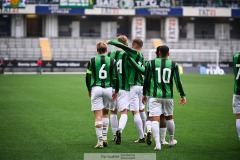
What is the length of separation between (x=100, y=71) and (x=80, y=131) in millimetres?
3137

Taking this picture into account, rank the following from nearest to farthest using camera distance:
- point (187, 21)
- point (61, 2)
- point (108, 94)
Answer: point (108, 94) → point (61, 2) → point (187, 21)

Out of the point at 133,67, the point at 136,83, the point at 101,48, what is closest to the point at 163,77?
the point at 133,67

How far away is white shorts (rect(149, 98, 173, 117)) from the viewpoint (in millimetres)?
12055

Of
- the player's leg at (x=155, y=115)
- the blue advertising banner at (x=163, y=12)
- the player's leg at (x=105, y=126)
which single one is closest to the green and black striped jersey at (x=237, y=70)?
the player's leg at (x=155, y=115)

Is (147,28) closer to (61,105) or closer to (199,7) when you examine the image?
(199,7)

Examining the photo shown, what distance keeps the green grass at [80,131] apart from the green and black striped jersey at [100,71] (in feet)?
4.58

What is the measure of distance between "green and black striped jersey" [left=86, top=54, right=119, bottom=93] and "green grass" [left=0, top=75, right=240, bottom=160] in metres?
1.40

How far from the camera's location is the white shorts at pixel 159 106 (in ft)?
39.5

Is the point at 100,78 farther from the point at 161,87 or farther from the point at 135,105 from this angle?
the point at 161,87

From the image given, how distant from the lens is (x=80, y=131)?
15.1 metres

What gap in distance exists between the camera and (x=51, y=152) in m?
11.6

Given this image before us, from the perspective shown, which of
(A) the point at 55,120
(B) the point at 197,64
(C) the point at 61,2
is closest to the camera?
(A) the point at 55,120

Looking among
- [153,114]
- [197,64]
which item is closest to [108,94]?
[153,114]

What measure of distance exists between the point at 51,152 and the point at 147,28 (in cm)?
5693
